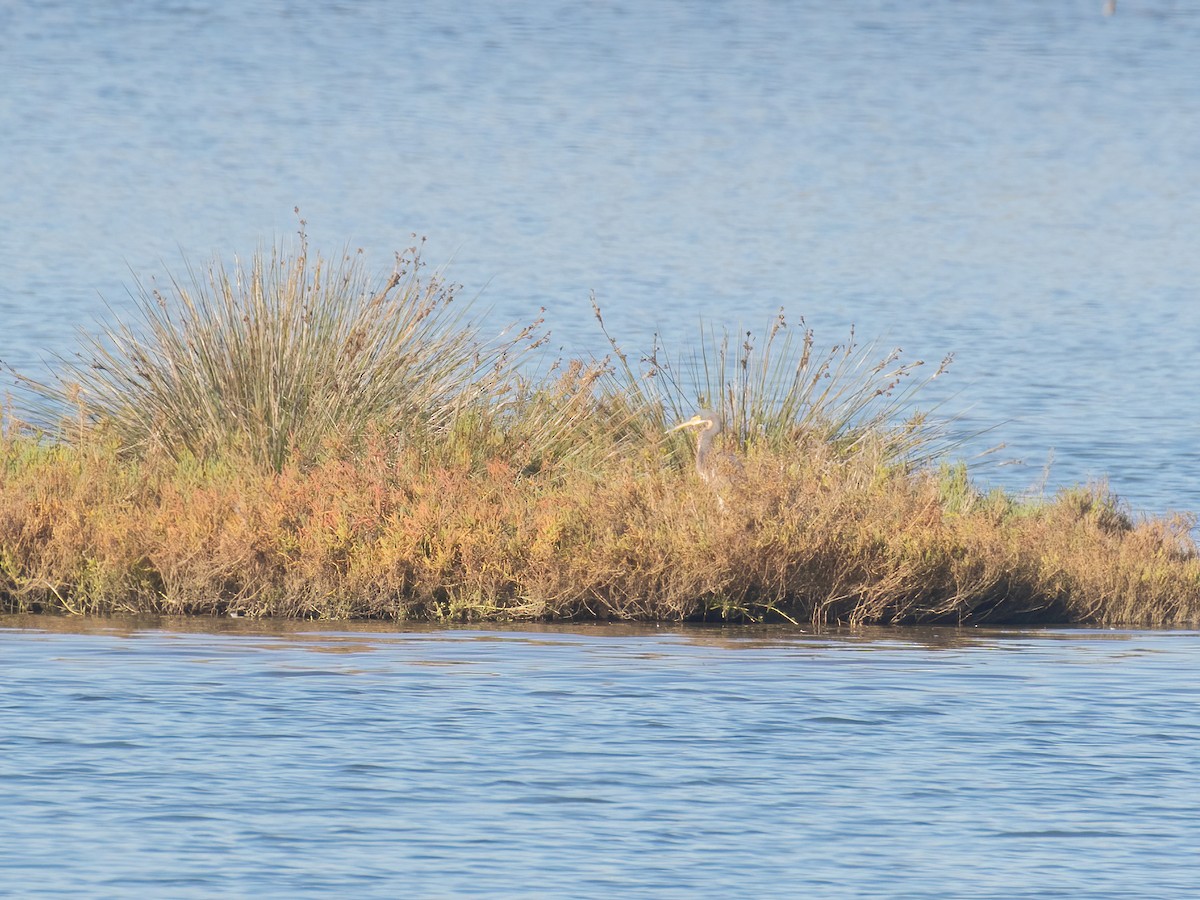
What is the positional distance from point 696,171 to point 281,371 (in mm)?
62970

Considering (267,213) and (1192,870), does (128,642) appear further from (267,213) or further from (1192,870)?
(267,213)

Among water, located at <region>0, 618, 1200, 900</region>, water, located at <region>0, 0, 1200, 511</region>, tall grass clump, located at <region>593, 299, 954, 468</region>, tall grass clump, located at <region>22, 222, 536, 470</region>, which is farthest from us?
water, located at <region>0, 0, 1200, 511</region>

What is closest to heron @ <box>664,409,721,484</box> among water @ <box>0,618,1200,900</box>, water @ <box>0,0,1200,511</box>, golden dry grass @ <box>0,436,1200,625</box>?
golden dry grass @ <box>0,436,1200,625</box>

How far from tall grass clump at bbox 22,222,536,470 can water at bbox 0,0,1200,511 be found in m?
3.31

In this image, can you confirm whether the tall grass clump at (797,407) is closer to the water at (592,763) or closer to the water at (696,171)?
the water at (696,171)

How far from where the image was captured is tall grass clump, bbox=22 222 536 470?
1673 centimetres

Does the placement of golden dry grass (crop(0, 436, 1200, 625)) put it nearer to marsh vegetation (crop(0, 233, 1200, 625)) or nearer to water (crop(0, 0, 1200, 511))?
marsh vegetation (crop(0, 233, 1200, 625))

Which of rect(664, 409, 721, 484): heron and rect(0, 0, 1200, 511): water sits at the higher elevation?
rect(0, 0, 1200, 511): water

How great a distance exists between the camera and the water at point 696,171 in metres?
35.5

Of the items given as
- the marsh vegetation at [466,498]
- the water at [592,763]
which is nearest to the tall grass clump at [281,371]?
the marsh vegetation at [466,498]

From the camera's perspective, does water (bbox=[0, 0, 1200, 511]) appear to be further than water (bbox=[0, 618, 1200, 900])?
Yes

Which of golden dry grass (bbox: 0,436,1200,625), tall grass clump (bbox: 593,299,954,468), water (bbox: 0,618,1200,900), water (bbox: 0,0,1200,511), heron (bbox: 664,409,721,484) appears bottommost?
water (bbox: 0,618,1200,900)

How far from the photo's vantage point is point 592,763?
11.5 meters

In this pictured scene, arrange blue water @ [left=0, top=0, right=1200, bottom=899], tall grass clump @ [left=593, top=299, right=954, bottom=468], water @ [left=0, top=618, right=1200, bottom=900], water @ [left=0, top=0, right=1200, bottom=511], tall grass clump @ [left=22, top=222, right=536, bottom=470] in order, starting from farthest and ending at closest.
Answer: water @ [left=0, top=0, right=1200, bottom=511], tall grass clump @ [left=593, top=299, right=954, bottom=468], tall grass clump @ [left=22, top=222, right=536, bottom=470], blue water @ [left=0, top=0, right=1200, bottom=899], water @ [left=0, top=618, right=1200, bottom=900]
